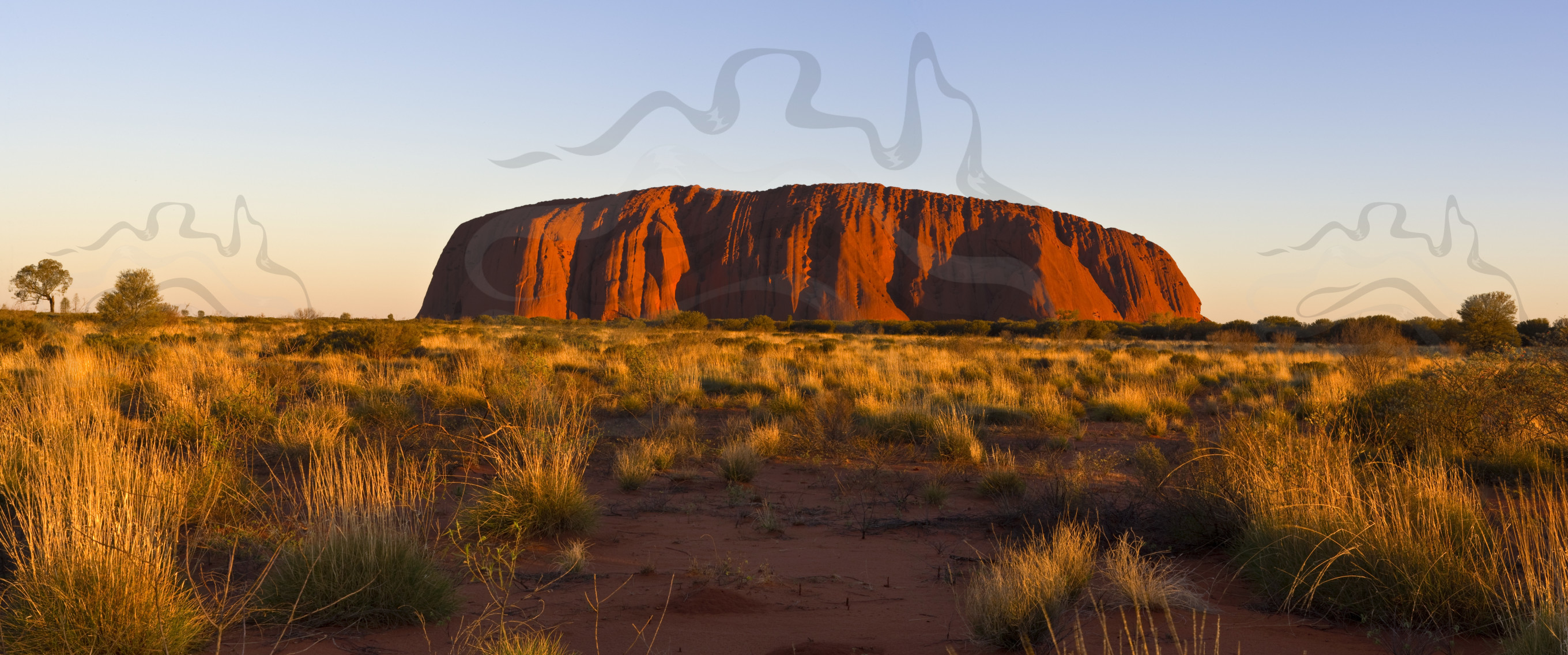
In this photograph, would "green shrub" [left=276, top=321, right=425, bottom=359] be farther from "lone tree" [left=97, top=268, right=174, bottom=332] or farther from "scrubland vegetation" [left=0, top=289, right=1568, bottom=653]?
"lone tree" [left=97, top=268, right=174, bottom=332]

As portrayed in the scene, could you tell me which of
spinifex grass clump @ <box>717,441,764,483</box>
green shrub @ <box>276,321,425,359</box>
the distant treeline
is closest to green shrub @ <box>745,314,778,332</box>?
the distant treeline

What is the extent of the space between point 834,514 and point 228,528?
13.2 ft

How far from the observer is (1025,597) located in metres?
3.43

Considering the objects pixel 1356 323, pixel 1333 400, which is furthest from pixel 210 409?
pixel 1356 323

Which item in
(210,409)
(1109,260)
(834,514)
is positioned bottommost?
(834,514)

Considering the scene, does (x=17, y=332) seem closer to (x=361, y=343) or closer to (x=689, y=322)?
(x=361, y=343)

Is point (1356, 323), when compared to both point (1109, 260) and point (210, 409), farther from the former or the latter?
point (1109, 260)

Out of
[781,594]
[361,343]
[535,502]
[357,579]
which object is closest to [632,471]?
[535,502]

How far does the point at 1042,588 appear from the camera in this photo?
11.5 feet

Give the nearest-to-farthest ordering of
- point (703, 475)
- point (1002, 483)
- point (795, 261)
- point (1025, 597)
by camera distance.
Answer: point (1025, 597) → point (1002, 483) → point (703, 475) → point (795, 261)

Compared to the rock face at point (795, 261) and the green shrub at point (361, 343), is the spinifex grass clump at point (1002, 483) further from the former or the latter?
the rock face at point (795, 261)

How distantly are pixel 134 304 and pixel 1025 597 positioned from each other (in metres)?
38.6

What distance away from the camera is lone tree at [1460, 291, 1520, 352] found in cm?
2919

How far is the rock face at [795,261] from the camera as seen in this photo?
81.6m
